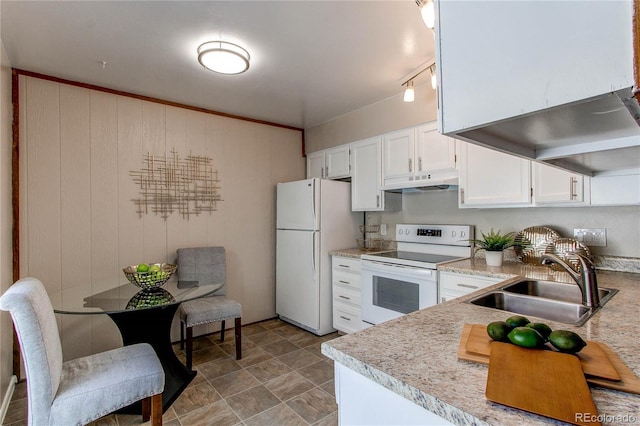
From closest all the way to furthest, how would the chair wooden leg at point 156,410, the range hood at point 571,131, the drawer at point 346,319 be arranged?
1. the range hood at point 571,131
2. the chair wooden leg at point 156,410
3. the drawer at point 346,319

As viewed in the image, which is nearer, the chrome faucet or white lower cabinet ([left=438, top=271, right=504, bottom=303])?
the chrome faucet

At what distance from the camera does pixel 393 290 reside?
109 inches

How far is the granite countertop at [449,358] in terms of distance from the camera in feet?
2.05

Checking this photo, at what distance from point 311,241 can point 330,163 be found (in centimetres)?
101

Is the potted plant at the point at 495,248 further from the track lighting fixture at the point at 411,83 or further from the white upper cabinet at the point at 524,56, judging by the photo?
the white upper cabinet at the point at 524,56

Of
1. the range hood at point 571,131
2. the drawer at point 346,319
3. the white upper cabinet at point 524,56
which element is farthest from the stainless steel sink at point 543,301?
the drawer at point 346,319

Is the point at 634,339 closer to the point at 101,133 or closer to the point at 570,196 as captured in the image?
the point at 570,196

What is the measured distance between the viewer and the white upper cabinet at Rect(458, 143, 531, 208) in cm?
226

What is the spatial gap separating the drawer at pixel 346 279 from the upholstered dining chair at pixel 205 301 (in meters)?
1.03

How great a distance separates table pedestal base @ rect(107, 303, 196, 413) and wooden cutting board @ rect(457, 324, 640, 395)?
185 cm

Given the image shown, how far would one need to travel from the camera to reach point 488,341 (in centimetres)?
90

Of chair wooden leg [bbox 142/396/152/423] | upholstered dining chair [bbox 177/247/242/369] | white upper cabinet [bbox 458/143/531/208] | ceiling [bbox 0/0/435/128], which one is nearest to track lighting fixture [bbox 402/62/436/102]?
ceiling [bbox 0/0/435/128]

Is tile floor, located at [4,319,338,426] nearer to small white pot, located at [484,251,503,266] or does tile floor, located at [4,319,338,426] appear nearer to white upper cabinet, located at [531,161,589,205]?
small white pot, located at [484,251,503,266]

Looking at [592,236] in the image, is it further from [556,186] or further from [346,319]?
[346,319]
